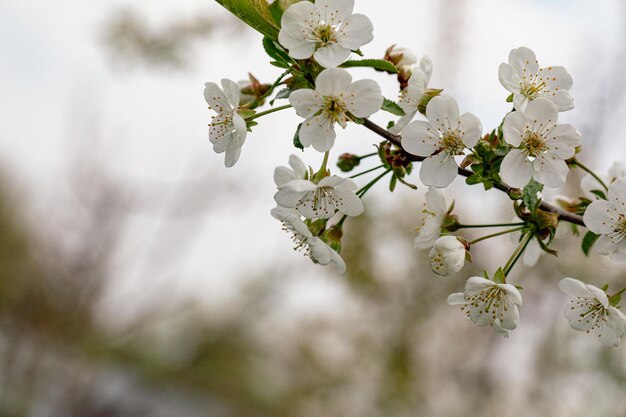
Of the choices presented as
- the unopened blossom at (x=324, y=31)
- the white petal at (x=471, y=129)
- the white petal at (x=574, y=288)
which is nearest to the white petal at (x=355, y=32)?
the unopened blossom at (x=324, y=31)

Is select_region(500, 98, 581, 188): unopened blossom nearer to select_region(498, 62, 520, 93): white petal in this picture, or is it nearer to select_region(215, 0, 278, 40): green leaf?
select_region(498, 62, 520, 93): white petal

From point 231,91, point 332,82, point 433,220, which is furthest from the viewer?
point 433,220

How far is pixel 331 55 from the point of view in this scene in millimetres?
613

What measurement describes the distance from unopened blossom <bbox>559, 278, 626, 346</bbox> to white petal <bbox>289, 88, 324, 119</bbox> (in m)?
0.32

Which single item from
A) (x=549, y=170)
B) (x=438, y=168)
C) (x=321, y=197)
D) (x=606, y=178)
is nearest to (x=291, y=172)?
(x=321, y=197)

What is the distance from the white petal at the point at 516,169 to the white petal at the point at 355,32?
177 mm

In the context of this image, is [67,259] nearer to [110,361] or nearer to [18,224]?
[110,361]

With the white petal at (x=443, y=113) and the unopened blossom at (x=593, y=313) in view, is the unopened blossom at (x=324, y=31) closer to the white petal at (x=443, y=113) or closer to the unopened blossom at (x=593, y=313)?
the white petal at (x=443, y=113)

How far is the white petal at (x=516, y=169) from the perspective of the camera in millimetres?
614

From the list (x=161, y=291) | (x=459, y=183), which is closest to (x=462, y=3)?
(x=459, y=183)

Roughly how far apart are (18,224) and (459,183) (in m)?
5.41

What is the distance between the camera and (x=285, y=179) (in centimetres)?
71

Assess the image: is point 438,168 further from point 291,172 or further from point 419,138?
point 291,172

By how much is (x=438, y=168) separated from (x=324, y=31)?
17 centimetres
